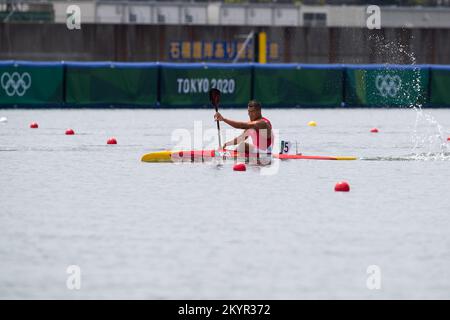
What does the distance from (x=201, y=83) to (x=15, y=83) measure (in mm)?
6038

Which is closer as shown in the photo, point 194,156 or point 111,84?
point 194,156

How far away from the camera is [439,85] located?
40719 millimetres

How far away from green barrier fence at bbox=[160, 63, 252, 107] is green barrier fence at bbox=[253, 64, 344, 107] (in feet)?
1.50

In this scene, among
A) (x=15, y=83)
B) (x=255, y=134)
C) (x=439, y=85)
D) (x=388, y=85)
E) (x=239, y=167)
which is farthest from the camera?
(x=439, y=85)

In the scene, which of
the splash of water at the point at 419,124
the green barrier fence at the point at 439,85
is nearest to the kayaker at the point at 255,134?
the splash of water at the point at 419,124

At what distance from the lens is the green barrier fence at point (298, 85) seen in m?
39.5

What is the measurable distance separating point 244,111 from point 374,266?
94.1ft

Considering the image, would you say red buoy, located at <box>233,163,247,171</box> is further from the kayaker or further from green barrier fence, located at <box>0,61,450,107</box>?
green barrier fence, located at <box>0,61,450,107</box>

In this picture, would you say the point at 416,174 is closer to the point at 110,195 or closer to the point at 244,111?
the point at 110,195

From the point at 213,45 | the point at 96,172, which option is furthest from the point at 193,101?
the point at 96,172

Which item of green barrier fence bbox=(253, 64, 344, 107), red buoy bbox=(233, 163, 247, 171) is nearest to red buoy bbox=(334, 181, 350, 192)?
red buoy bbox=(233, 163, 247, 171)

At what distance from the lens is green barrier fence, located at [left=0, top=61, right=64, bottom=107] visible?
121 ft

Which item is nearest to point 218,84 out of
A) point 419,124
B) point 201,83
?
point 201,83

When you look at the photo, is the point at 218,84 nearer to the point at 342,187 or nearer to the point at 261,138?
the point at 261,138
